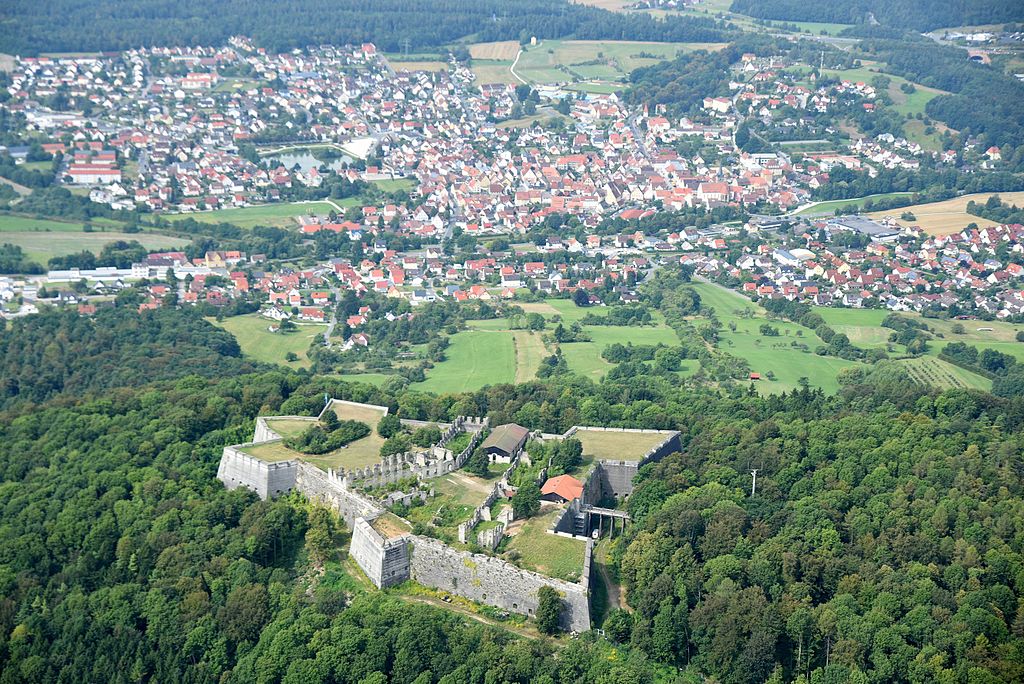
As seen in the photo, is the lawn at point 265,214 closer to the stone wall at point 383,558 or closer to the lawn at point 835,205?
the lawn at point 835,205

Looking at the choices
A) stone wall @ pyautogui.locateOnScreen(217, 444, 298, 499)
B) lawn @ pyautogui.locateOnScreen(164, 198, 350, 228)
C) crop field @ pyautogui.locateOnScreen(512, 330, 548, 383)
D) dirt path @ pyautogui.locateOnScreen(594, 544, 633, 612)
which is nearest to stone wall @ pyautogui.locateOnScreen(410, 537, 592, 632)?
dirt path @ pyautogui.locateOnScreen(594, 544, 633, 612)

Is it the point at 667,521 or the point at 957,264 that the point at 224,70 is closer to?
the point at 957,264

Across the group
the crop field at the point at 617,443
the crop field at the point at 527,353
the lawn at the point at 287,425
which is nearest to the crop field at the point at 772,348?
the crop field at the point at 527,353

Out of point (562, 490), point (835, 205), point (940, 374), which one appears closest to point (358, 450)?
point (562, 490)

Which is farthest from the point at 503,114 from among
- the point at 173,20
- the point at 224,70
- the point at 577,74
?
the point at 173,20

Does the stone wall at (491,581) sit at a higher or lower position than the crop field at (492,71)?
higher

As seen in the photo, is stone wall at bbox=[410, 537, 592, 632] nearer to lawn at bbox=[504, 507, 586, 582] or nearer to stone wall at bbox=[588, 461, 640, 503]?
lawn at bbox=[504, 507, 586, 582]

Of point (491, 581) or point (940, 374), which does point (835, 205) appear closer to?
point (940, 374)
